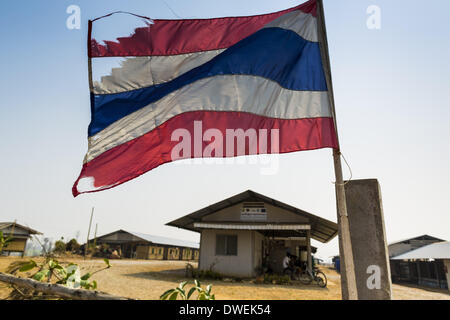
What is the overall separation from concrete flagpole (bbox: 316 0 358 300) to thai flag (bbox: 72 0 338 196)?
0.33ft

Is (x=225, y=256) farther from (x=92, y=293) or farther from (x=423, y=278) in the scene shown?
(x=423, y=278)

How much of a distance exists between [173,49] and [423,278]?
31528 mm

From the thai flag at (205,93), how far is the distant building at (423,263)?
78.4 feet

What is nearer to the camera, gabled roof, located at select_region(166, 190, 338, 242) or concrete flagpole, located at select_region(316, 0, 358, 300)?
concrete flagpole, located at select_region(316, 0, 358, 300)

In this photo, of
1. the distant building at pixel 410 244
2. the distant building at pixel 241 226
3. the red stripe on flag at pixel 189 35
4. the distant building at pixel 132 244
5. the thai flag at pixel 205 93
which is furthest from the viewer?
the distant building at pixel 132 244

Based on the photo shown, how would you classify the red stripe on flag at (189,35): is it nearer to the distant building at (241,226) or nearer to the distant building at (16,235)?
the distant building at (241,226)

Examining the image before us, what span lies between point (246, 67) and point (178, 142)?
1.48 m

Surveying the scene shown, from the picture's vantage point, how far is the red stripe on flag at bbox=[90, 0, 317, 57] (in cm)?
452

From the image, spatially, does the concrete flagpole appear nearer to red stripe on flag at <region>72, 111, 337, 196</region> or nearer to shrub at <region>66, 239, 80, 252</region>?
red stripe on flag at <region>72, 111, 337, 196</region>

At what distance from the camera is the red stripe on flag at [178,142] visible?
3.95 meters

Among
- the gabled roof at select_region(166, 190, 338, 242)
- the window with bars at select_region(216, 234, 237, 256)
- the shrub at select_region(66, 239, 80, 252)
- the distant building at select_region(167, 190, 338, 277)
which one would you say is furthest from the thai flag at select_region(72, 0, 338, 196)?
the shrub at select_region(66, 239, 80, 252)

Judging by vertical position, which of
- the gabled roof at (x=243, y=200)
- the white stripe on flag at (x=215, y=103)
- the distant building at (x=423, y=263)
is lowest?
the distant building at (x=423, y=263)

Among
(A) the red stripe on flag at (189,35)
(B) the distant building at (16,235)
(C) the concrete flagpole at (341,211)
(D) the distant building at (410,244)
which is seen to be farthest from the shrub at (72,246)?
(C) the concrete flagpole at (341,211)

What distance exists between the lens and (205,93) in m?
4.45
